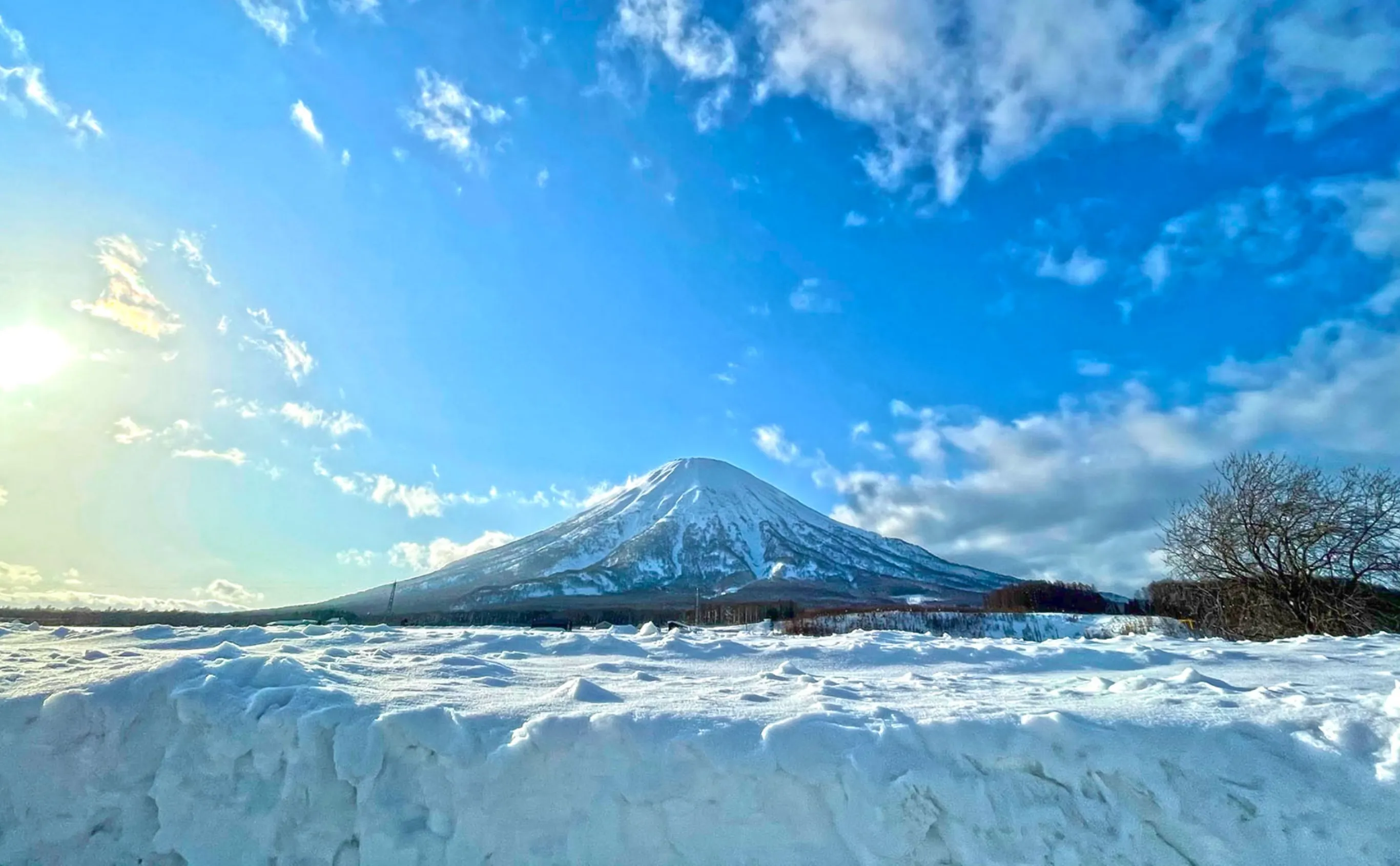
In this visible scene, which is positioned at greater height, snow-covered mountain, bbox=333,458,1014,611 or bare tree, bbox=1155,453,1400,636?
snow-covered mountain, bbox=333,458,1014,611

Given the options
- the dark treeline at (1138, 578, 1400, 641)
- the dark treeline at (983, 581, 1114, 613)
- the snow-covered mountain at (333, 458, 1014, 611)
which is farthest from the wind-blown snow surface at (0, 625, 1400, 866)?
the snow-covered mountain at (333, 458, 1014, 611)

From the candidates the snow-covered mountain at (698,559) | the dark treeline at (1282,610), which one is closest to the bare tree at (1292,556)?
the dark treeline at (1282,610)

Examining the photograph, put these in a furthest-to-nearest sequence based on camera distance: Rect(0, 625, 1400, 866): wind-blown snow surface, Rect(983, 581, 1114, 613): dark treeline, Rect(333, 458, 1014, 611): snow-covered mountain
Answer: Rect(333, 458, 1014, 611): snow-covered mountain, Rect(983, 581, 1114, 613): dark treeline, Rect(0, 625, 1400, 866): wind-blown snow surface

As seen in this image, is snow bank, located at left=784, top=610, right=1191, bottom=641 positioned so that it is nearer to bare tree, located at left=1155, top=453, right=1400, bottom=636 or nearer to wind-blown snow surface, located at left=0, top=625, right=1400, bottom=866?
bare tree, located at left=1155, top=453, right=1400, bottom=636

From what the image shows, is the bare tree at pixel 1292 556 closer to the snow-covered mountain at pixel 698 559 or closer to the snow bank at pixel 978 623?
the snow bank at pixel 978 623

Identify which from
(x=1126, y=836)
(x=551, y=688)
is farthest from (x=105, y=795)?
(x=1126, y=836)

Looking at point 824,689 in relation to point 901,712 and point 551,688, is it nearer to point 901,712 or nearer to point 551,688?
point 901,712

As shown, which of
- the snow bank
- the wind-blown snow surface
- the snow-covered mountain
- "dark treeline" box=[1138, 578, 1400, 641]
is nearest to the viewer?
the wind-blown snow surface

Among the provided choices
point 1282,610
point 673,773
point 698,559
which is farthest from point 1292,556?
point 698,559
